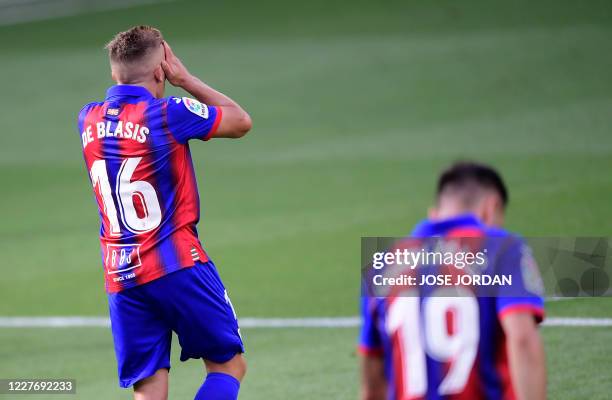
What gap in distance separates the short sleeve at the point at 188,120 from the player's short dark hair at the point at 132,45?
0.30 metres

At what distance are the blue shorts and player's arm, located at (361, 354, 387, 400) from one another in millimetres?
1695

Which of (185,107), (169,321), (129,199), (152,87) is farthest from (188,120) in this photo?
(169,321)

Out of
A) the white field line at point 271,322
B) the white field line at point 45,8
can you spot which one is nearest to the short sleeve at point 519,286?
the white field line at point 271,322

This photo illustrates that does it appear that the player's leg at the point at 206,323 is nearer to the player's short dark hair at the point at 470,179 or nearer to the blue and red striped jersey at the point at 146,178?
the blue and red striped jersey at the point at 146,178

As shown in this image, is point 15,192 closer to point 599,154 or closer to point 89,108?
point 599,154

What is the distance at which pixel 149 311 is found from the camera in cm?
562

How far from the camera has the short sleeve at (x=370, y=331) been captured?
13.0 feet

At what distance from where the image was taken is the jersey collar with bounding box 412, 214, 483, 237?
3836 mm

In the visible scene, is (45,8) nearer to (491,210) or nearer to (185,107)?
(185,107)

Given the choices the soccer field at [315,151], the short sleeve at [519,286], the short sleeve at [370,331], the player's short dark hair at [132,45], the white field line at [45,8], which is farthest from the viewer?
the white field line at [45,8]

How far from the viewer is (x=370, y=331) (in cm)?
397

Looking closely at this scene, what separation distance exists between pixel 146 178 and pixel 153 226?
24 centimetres

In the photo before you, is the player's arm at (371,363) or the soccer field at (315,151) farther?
the soccer field at (315,151)

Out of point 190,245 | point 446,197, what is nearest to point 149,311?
point 190,245
